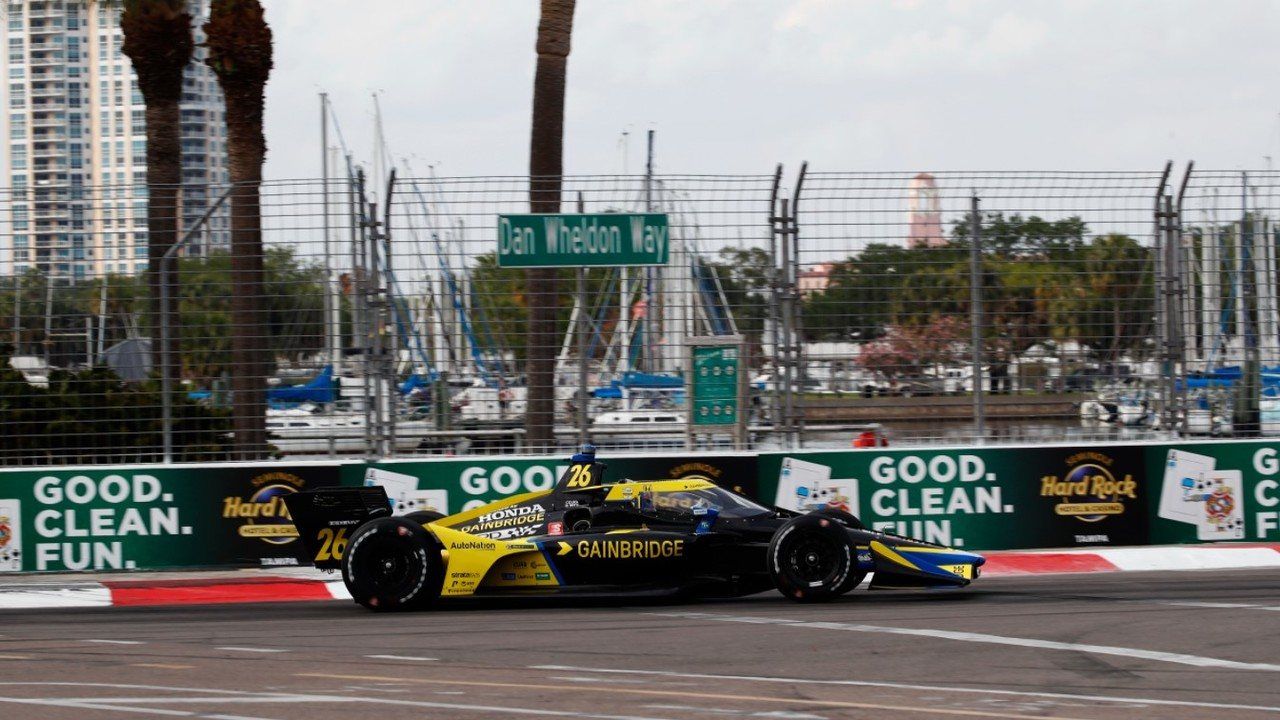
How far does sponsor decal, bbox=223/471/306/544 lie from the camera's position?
43.1 ft

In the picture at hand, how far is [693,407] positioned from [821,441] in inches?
52.6

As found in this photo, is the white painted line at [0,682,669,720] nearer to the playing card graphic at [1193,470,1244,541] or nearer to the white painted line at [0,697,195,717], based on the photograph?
the white painted line at [0,697,195,717]

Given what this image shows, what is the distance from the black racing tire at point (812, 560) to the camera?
10438 millimetres

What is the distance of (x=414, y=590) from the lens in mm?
10703

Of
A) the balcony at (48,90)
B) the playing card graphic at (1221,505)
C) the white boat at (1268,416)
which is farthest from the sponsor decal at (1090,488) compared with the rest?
the balcony at (48,90)

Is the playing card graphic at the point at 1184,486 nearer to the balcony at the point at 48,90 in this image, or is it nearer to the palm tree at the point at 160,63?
the palm tree at the point at 160,63

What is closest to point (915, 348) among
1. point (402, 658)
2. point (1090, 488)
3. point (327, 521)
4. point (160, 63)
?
point (1090, 488)

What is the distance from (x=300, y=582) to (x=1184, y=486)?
8384 mm

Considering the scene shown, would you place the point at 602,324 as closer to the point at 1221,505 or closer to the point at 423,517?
the point at 423,517

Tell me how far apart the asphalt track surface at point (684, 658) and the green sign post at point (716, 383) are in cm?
279

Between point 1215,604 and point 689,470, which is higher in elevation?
point 689,470

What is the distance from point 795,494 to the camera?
44.1 ft

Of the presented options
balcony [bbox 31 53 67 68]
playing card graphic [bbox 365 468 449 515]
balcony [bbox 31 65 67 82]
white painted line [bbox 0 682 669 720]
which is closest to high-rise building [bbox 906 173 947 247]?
playing card graphic [bbox 365 468 449 515]

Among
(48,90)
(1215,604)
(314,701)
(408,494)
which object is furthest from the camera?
(48,90)
